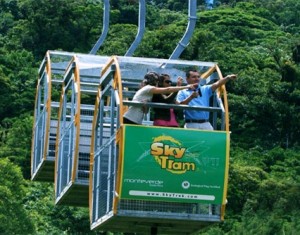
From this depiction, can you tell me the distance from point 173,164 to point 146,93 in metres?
0.92

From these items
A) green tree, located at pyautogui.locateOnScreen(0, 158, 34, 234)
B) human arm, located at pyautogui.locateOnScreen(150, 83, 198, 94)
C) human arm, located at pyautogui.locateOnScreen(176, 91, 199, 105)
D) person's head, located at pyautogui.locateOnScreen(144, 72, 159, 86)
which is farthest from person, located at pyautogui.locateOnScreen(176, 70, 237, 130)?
green tree, located at pyautogui.locateOnScreen(0, 158, 34, 234)

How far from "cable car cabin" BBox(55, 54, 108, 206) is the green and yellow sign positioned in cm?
329

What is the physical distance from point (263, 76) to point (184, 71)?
4044 centimetres

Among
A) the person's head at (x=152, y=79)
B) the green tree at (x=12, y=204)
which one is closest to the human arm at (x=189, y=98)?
the person's head at (x=152, y=79)

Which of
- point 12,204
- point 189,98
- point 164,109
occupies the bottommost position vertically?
point 12,204

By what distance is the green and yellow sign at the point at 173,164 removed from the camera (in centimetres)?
1802

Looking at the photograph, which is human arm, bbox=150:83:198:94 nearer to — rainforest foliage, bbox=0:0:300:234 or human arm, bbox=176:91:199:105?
human arm, bbox=176:91:199:105

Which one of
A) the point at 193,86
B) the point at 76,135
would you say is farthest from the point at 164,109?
the point at 76,135

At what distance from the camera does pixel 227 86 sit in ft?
199

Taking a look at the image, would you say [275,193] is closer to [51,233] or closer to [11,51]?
[51,233]

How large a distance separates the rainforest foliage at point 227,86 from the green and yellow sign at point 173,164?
1961cm

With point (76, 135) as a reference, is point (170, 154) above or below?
above

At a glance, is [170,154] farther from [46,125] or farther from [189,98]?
[46,125]

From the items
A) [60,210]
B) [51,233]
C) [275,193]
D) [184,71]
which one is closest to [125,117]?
[184,71]
